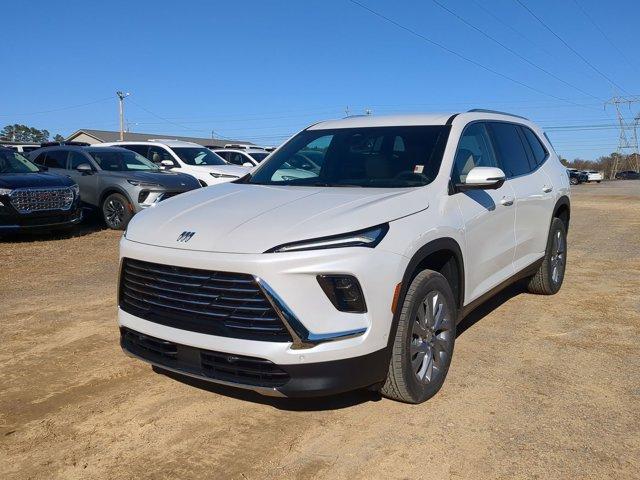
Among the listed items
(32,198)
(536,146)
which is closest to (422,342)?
(536,146)

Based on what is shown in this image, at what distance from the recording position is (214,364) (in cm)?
318

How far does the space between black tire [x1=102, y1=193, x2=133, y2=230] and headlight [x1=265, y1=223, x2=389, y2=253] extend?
924 centimetres

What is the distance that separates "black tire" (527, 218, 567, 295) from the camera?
6172 mm

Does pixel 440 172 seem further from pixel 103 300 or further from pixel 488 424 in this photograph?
pixel 103 300

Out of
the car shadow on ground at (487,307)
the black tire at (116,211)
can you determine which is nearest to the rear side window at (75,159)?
the black tire at (116,211)

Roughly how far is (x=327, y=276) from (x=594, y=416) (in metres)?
1.83

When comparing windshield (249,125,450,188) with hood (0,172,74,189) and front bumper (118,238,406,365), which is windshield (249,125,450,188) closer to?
front bumper (118,238,406,365)

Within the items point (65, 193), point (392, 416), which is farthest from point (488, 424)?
point (65, 193)

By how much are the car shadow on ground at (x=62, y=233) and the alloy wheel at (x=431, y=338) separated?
8387 mm

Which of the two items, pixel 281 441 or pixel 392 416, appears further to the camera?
pixel 392 416

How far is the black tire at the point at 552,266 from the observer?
6.17 meters

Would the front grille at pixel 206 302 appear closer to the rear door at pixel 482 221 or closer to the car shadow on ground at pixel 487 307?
the rear door at pixel 482 221

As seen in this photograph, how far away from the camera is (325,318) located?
3.06 m

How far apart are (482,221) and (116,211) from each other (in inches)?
361
